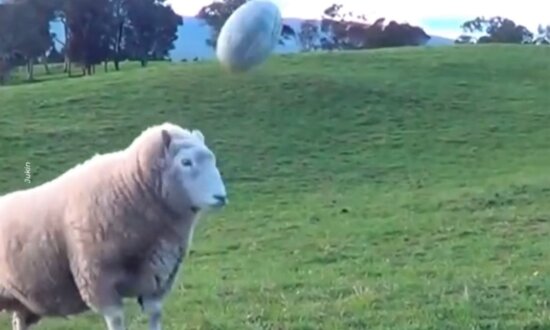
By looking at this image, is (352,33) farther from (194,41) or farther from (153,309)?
(153,309)

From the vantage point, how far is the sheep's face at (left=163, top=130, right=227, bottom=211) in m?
7.25

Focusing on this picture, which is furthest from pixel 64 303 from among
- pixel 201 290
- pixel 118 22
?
pixel 118 22

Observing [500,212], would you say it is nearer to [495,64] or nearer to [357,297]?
[357,297]

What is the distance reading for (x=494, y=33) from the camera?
83.7 metres

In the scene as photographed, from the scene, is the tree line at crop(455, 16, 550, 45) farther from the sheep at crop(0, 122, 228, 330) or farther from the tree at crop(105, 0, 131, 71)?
the sheep at crop(0, 122, 228, 330)

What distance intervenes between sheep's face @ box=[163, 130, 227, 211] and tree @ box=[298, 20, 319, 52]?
249ft

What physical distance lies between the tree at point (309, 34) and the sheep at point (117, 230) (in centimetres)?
7576

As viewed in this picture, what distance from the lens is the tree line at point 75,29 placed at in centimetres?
6525

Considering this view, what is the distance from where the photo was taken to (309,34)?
8381 centimetres

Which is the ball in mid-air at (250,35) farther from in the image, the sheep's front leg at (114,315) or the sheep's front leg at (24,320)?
the sheep's front leg at (114,315)

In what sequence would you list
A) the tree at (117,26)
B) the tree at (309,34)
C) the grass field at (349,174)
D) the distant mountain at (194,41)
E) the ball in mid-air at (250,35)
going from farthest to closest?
the tree at (309,34) → the distant mountain at (194,41) → the tree at (117,26) → the grass field at (349,174) → the ball in mid-air at (250,35)

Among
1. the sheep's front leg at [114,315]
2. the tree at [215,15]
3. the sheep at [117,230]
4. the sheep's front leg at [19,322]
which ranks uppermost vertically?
the sheep at [117,230]

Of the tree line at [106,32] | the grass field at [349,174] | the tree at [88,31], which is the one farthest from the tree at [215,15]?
the grass field at [349,174]

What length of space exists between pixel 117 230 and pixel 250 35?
3450 mm
